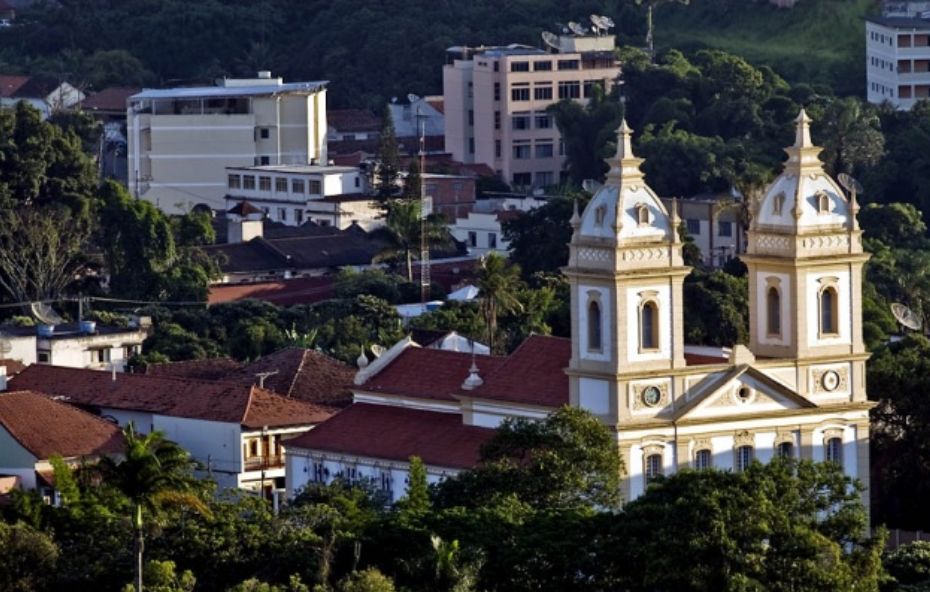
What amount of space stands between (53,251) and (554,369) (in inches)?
1494

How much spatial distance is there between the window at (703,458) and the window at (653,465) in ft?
2.39

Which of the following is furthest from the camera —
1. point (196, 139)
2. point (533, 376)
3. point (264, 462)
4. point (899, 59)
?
point (899, 59)

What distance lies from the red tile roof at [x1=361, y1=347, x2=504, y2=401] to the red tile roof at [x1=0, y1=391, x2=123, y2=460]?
523 cm

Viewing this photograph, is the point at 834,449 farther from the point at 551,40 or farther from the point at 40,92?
the point at 40,92

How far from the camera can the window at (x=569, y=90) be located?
5669 inches

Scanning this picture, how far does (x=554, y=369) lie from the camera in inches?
2817

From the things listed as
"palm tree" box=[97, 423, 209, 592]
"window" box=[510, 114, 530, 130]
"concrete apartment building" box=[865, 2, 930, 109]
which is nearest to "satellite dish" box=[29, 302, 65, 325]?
"palm tree" box=[97, 423, 209, 592]

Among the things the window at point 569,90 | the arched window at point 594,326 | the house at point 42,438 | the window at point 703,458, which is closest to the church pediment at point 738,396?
the window at point 703,458

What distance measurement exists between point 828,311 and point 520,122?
236 feet

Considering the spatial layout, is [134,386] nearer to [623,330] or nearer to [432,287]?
[623,330]

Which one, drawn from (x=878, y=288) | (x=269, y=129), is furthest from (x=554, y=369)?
(x=269, y=129)

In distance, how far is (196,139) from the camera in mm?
136500

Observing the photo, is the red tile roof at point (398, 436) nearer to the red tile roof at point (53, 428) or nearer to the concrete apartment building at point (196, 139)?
the red tile roof at point (53, 428)

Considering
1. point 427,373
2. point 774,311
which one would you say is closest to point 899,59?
point 427,373
